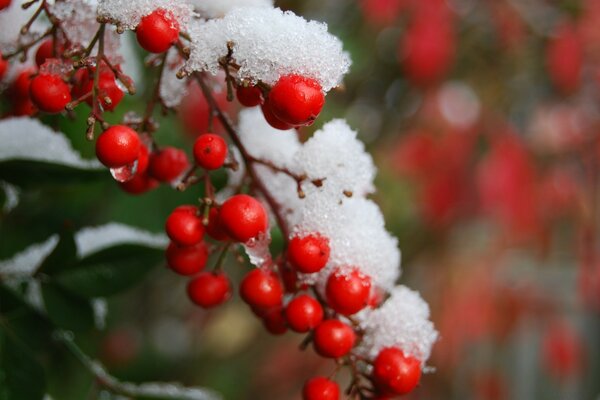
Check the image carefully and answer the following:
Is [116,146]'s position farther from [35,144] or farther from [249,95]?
[35,144]

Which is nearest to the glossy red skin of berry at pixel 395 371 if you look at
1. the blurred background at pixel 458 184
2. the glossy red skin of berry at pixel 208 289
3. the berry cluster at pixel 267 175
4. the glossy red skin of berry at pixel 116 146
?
the berry cluster at pixel 267 175

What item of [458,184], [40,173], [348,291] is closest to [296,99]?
[348,291]

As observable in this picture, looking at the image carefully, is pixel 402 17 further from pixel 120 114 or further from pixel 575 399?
pixel 575 399

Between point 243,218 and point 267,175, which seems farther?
point 267,175

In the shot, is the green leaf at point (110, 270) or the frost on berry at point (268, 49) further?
the green leaf at point (110, 270)

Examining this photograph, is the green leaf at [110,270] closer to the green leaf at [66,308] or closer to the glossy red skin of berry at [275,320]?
the green leaf at [66,308]

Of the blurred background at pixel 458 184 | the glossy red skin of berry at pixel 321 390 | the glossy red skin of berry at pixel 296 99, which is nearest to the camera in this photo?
the glossy red skin of berry at pixel 296 99
